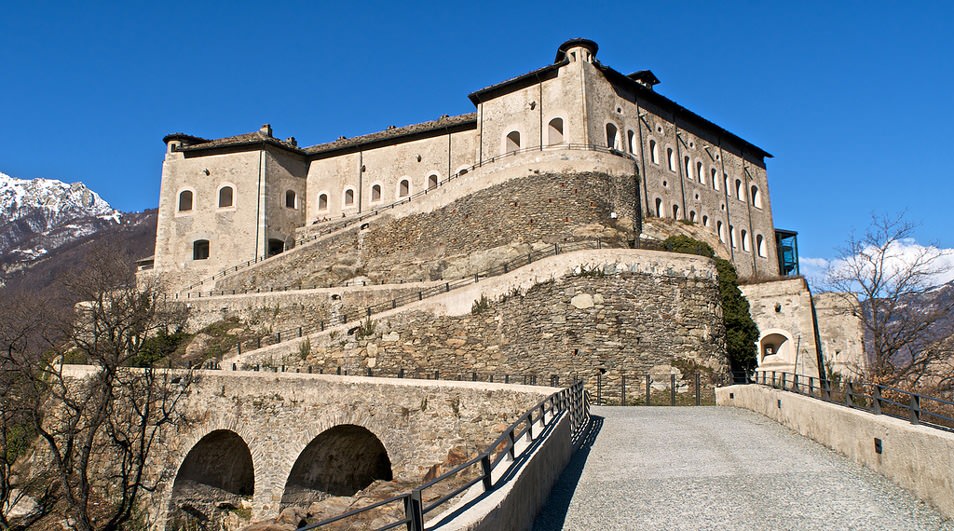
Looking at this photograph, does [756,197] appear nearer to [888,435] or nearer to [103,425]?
[888,435]

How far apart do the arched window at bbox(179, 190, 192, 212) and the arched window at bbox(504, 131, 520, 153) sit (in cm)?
2131

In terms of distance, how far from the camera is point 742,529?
289 inches

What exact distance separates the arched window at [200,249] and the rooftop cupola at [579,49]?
24767 millimetres

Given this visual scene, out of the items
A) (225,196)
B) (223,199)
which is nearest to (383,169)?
(225,196)

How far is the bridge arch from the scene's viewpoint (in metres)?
19.0

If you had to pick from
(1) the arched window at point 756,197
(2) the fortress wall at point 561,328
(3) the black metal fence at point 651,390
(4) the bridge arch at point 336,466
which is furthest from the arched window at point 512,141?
(4) the bridge arch at point 336,466

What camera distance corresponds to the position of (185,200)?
43781 millimetres

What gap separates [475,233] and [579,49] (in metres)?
10.8

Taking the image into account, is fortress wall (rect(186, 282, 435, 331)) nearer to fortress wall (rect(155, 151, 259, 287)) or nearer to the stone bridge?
the stone bridge

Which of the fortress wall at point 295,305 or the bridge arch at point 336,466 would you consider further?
the fortress wall at point 295,305

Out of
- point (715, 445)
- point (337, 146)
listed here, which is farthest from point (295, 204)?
point (715, 445)

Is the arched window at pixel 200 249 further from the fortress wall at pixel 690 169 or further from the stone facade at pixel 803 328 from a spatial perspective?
the stone facade at pixel 803 328

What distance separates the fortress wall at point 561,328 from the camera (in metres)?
21.8

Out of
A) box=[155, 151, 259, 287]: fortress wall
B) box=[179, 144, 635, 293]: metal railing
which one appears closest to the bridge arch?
box=[179, 144, 635, 293]: metal railing
